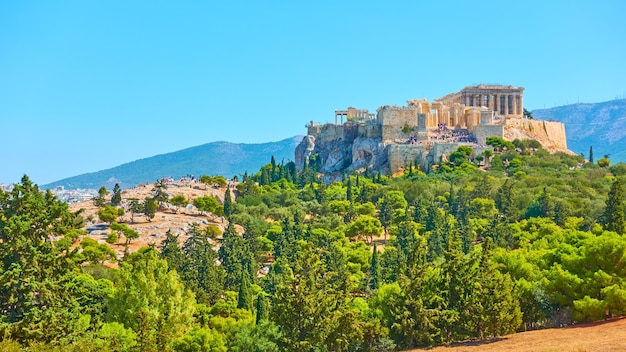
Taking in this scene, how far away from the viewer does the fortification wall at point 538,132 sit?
101 metres

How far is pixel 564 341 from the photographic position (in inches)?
1134

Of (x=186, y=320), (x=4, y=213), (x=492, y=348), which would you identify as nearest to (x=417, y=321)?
(x=492, y=348)

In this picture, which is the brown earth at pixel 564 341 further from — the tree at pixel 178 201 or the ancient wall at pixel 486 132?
the ancient wall at pixel 486 132

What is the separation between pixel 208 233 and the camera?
6912 cm

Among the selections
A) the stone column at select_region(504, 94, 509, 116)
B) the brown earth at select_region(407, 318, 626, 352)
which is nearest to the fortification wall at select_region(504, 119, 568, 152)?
the stone column at select_region(504, 94, 509, 116)

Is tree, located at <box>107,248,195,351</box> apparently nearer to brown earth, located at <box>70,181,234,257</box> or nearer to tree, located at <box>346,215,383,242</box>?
brown earth, located at <box>70,181,234,257</box>

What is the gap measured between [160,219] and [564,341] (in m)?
50.0

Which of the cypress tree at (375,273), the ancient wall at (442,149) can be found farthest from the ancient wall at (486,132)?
the cypress tree at (375,273)

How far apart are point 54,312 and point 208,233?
4105 centimetres

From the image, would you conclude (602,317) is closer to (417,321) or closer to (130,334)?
(417,321)

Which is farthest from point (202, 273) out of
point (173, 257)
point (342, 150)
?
point (342, 150)

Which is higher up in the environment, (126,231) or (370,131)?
(370,131)

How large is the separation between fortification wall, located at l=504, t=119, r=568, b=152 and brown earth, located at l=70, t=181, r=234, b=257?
38516 mm

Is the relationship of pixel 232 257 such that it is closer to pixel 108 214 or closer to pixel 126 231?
pixel 126 231
